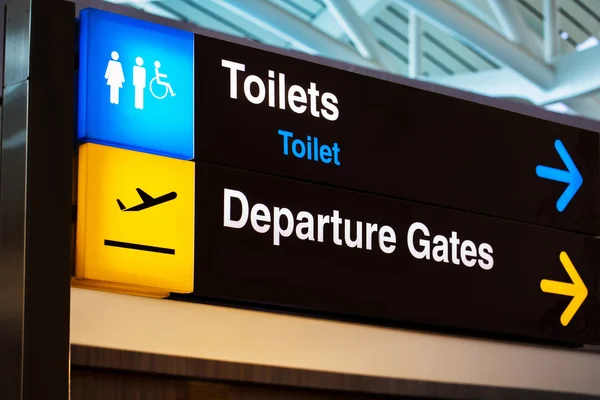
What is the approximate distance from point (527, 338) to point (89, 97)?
1.70 m

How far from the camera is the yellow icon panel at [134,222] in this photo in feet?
9.07

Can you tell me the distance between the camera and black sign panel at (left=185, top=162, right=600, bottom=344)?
10.0 ft

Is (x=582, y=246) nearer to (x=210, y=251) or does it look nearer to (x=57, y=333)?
(x=210, y=251)

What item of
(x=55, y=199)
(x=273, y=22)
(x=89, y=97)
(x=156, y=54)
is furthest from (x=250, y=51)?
(x=273, y=22)

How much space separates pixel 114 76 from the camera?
9.50 feet

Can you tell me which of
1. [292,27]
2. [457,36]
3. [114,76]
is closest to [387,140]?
[114,76]

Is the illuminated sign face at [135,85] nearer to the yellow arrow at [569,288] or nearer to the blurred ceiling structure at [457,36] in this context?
the yellow arrow at [569,288]

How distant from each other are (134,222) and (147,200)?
0.26 ft

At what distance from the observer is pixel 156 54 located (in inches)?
119

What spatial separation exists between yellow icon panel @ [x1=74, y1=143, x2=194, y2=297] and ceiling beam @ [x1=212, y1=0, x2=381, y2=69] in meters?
12.4

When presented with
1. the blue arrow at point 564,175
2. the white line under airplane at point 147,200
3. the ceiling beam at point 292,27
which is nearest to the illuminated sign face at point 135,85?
the white line under airplane at point 147,200

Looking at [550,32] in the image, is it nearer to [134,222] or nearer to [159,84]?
[159,84]

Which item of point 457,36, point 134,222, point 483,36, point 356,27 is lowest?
point 134,222

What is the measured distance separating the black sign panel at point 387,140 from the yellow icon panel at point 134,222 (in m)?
0.16
